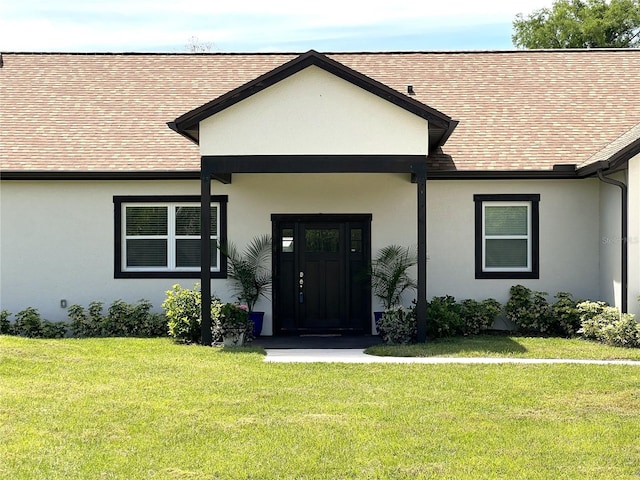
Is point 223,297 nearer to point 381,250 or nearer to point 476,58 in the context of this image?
point 381,250

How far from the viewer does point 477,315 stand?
16078mm

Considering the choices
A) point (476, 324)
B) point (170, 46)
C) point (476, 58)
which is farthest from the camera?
point (170, 46)

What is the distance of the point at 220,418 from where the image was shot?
29.8ft

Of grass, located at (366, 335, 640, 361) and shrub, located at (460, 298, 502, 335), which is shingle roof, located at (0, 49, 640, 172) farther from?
grass, located at (366, 335, 640, 361)

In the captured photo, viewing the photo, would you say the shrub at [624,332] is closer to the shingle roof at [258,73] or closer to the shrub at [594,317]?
the shrub at [594,317]

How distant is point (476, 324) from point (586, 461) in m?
8.51

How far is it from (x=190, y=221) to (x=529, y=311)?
667 centimetres

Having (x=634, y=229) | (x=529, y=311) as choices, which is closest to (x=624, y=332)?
(x=634, y=229)

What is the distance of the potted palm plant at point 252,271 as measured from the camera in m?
16.5

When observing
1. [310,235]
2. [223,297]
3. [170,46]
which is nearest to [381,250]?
[310,235]

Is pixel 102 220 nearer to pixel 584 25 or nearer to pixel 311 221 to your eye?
pixel 311 221

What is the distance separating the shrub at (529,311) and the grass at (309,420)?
413 centimetres

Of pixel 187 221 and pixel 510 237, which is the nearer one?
pixel 510 237

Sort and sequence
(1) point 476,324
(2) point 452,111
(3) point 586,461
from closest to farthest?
(3) point 586,461, (1) point 476,324, (2) point 452,111
